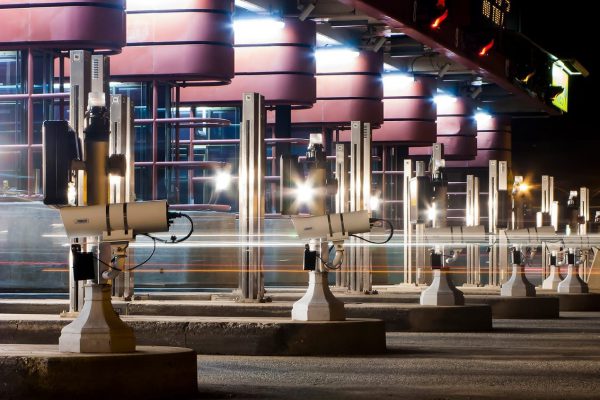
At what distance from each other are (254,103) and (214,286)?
374 inches

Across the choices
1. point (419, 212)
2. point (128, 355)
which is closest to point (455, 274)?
point (419, 212)

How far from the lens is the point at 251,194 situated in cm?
1850

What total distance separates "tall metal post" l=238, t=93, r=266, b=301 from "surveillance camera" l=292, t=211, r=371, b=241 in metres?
2.67

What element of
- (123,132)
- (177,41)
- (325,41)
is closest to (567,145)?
(325,41)

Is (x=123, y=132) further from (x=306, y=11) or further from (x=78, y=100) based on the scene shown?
(x=306, y=11)

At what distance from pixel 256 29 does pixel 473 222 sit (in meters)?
5.38

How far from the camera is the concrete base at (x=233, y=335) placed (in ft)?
47.9

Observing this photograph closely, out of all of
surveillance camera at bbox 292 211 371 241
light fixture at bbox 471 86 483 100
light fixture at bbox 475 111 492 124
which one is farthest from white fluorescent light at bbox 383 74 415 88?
surveillance camera at bbox 292 211 371 241

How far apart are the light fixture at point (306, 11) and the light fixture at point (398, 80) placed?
24.9ft

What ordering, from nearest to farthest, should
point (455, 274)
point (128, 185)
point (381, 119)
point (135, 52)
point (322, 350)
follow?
point (322, 350) → point (128, 185) → point (135, 52) → point (381, 119) → point (455, 274)

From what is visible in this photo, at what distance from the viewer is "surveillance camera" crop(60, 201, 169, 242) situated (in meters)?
11.5

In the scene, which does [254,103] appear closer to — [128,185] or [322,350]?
[128,185]

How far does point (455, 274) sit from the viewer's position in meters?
36.1

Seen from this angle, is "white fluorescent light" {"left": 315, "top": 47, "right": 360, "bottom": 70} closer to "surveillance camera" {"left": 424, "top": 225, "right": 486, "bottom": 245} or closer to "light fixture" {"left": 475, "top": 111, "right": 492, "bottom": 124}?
"surveillance camera" {"left": 424, "top": 225, "right": 486, "bottom": 245}
